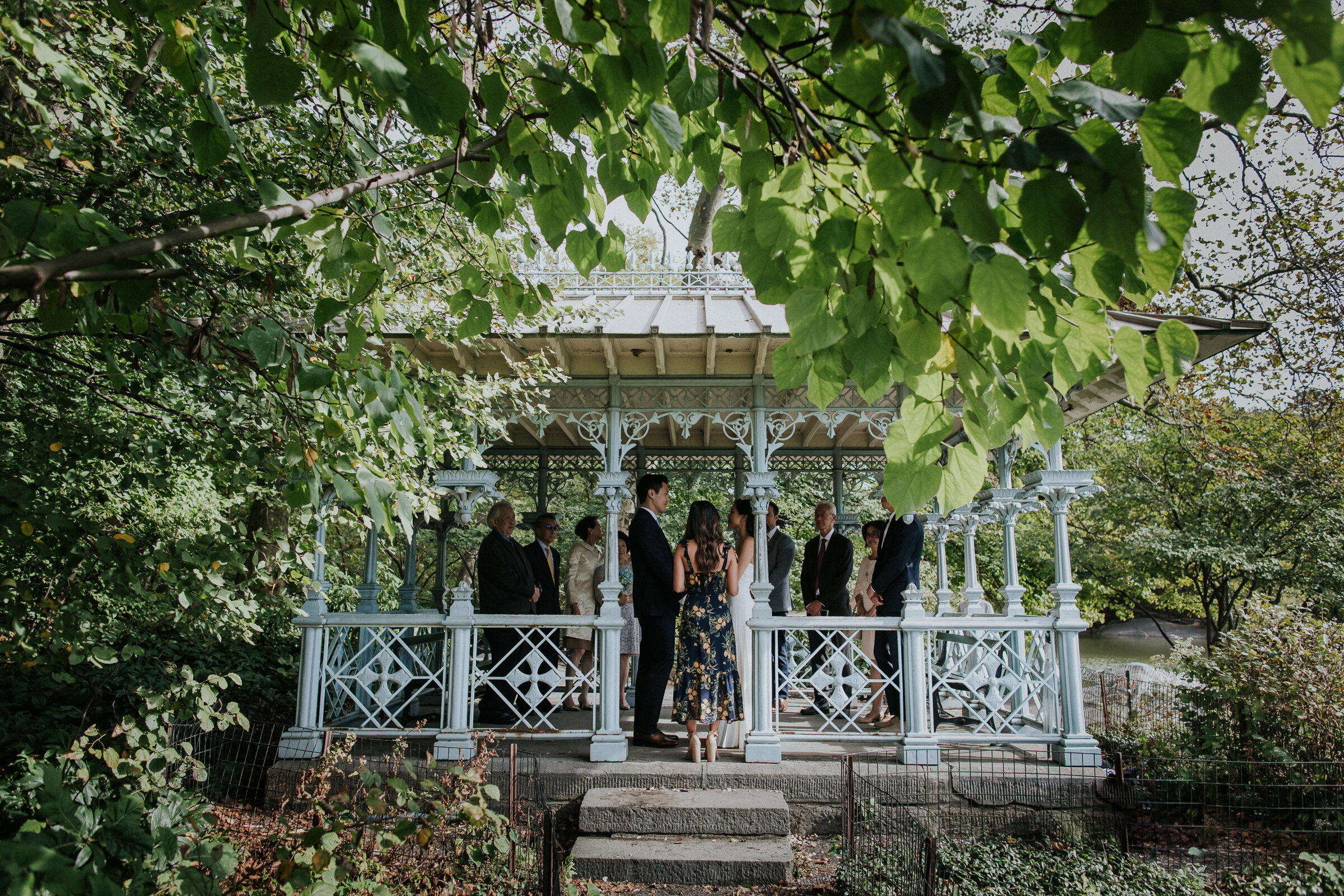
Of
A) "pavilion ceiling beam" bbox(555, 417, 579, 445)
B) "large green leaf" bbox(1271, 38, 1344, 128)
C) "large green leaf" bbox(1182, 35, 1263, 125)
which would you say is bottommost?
"large green leaf" bbox(1271, 38, 1344, 128)

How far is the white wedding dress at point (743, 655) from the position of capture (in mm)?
7141

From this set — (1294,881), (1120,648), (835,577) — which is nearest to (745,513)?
(835,577)

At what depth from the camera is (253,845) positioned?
475cm

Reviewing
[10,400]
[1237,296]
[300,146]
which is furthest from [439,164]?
[1237,296]

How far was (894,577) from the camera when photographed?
742 centimetres

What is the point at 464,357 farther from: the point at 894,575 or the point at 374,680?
the point at 894,575

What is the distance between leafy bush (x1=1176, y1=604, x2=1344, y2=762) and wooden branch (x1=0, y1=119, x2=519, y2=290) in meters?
8.45

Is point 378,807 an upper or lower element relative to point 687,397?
lower

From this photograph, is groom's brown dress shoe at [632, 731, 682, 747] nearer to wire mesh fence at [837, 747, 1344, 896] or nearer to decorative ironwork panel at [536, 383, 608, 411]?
wire mesh fence at [837, 747, 1344, 896]

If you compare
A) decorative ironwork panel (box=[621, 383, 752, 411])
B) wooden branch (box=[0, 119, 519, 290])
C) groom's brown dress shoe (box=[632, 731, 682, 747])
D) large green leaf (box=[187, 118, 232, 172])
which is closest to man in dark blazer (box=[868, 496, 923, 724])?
decorative ironwork panel (box=[621, 383, 752, 411])

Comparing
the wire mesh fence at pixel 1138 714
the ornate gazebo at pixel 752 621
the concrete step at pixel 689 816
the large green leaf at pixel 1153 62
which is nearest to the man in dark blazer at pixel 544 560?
the ornate gazebo at pixel 752 621

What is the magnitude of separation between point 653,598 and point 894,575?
239cm

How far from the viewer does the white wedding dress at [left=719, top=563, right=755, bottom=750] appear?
7141 millimetres

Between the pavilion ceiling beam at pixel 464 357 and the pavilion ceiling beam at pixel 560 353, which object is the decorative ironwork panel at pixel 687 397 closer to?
the pavilion ceiling beam at pixel 560 353
